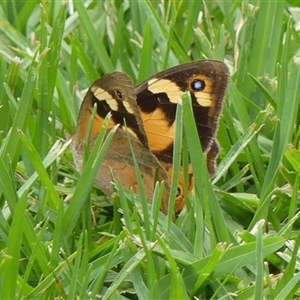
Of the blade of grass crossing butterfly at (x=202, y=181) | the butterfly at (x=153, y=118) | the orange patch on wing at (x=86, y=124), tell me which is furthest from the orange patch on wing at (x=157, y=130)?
the blade of grass crossing butterfly at (x=202, y=181)

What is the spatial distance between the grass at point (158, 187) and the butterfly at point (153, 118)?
70mm

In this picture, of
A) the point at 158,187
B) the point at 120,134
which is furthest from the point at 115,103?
the point at 158,187

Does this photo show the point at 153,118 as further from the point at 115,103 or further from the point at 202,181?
the point at 202,181

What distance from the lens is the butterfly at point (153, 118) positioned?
1820mm

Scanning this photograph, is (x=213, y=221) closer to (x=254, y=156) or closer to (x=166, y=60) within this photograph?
(x=254, y=156)

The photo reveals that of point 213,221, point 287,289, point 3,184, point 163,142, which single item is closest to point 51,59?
point 163,142

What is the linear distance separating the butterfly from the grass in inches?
2.8

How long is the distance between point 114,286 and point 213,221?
10.6 inches

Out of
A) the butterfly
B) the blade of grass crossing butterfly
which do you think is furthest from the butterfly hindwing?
the blade of grass crossing butterfly

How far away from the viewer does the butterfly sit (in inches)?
71.7

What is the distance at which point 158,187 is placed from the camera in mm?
1596

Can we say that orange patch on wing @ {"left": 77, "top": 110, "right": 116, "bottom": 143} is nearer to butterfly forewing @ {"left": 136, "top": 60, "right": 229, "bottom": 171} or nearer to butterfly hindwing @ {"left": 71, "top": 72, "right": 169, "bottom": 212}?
butterfly hindwing @ {"left": 71, "top": 72, "right": 169, "bottom": 212}

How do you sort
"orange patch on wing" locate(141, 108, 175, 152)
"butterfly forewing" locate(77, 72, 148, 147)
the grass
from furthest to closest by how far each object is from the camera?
1. "orange patch on wing" locate(141, 108, 175, 152)
2. "butterfly forewing" locate(77, 72, 148, 147)
3. the grass

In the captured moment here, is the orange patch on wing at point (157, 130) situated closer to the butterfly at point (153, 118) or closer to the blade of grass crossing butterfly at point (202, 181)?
the butterfly at point (153, 118)
